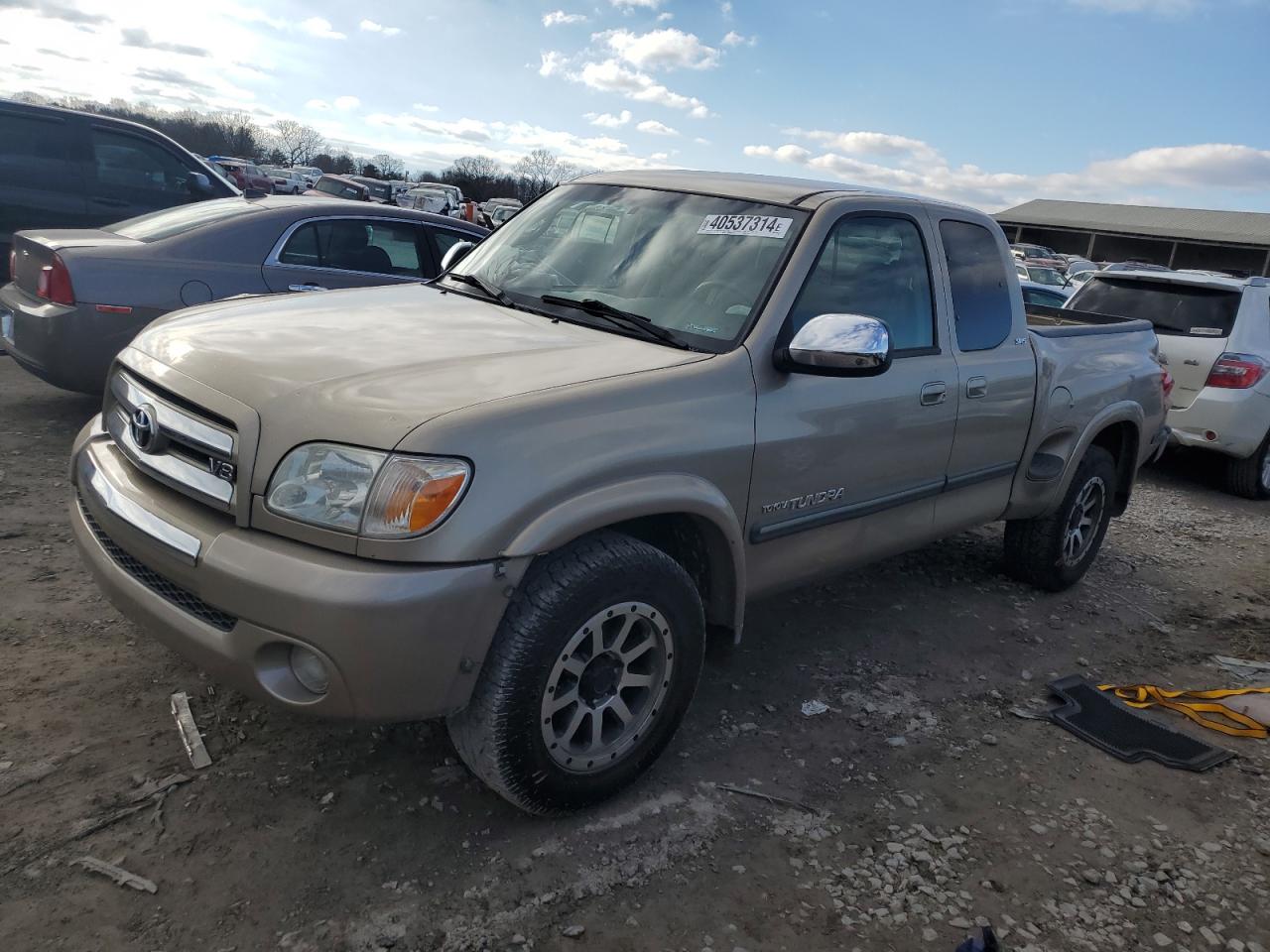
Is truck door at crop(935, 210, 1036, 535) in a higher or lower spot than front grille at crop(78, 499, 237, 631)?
higher

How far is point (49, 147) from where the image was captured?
745 cm

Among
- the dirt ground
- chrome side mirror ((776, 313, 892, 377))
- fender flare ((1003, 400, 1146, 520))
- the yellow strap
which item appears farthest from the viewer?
fender flare ((1003, 400, 1146, 520))

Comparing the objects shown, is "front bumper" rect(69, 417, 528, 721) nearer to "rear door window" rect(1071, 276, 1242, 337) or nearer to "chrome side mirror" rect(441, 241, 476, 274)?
"chrome side mirror" rect(441, 241, 476, 274)

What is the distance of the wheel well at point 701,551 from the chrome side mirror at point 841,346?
0.62 metres

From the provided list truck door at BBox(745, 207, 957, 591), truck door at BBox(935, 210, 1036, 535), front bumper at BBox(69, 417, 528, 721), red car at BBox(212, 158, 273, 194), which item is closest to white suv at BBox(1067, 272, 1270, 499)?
truck door at BBox(935, 210, 1036, 535)

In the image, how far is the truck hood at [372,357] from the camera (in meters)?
2.43

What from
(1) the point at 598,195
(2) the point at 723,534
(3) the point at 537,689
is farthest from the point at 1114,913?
(1) the point at 598,195

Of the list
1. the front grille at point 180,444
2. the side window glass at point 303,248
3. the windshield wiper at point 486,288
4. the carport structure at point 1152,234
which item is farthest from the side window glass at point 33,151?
the carport structure at point 1152,234

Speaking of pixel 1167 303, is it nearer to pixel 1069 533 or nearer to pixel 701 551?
pixel 1069 533

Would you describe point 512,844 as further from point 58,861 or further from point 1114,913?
point 1114,913

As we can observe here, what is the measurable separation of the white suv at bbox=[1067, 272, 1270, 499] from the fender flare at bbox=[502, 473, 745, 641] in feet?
20.7

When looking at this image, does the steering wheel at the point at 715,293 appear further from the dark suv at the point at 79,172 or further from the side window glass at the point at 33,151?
the side window glass at the point at 33,151

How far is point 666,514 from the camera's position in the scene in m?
2.93

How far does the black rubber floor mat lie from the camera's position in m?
3.59
